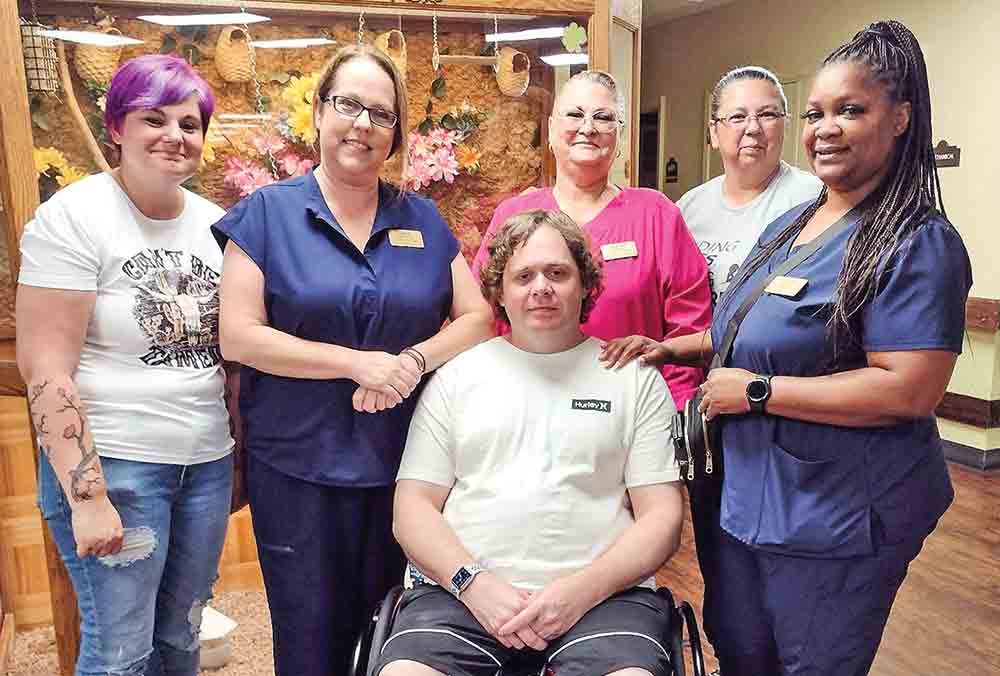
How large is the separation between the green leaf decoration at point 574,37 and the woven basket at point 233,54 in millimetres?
1048

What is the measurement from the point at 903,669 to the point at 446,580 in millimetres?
1819

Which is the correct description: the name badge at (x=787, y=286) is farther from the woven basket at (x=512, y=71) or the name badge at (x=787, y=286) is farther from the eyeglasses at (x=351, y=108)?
the woven basket at (x=512, y=71)

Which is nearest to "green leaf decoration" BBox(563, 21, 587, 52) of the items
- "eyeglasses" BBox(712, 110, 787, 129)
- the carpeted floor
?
"eyeglasses" BBox(712, 110, 787, 129)

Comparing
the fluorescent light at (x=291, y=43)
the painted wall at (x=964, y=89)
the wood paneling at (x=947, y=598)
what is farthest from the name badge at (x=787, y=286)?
the painted wall at (x=964, y=89)

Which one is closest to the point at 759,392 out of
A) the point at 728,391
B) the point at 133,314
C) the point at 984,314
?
the point at 728,391

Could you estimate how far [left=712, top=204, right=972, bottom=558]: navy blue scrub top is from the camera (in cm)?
133

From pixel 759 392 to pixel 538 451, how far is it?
0.46 m

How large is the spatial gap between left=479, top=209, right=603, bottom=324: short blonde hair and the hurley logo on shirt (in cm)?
22

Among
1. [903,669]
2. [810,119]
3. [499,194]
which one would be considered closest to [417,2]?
[499,194]

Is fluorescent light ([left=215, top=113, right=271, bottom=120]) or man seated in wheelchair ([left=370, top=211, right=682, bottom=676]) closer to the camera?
man seated in wheelchair ([left=370, top=211, right=682, bottom=676])

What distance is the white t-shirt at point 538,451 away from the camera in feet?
5.26

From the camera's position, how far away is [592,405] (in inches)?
66.1

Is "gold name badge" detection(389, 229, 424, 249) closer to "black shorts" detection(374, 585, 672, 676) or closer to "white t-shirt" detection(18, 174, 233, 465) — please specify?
"white t-shirt" detection(18, 174, 233, 465)

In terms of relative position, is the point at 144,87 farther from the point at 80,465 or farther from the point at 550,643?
the point at 550,643
